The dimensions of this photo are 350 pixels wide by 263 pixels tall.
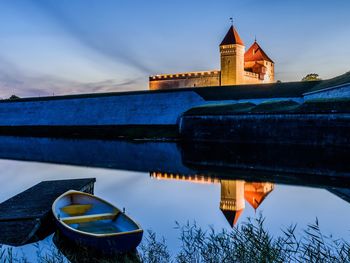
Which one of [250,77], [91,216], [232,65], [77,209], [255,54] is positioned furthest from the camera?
[255,54]

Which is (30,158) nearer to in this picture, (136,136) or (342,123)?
(136,136)

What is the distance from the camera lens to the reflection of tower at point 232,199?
1035cm

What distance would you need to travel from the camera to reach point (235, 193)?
1303cm

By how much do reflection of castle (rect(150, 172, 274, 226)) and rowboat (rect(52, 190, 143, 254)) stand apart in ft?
9.32

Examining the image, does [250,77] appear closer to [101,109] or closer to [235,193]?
[101,109]

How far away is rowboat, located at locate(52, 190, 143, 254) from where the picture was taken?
6867 mm

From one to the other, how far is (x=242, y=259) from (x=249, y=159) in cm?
1585

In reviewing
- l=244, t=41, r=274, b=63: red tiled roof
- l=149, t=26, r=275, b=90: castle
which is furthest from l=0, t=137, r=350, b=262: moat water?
l=244, t=41, r=274, b=63: red tiled roof

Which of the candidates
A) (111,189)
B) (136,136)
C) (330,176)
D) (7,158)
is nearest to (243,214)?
(111,189)

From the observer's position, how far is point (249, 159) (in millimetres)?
20969

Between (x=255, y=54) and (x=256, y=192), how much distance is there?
58.4m

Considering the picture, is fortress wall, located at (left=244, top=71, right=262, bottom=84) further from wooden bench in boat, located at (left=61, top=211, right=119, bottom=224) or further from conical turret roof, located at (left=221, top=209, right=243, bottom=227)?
wooden bench in boat, located at (left=61, top=211, right=119, bottom=224)

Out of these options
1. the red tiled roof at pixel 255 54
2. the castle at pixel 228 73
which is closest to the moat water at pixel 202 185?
the castle at pixel 228 73

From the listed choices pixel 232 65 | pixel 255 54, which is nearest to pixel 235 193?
pixel 232 65
